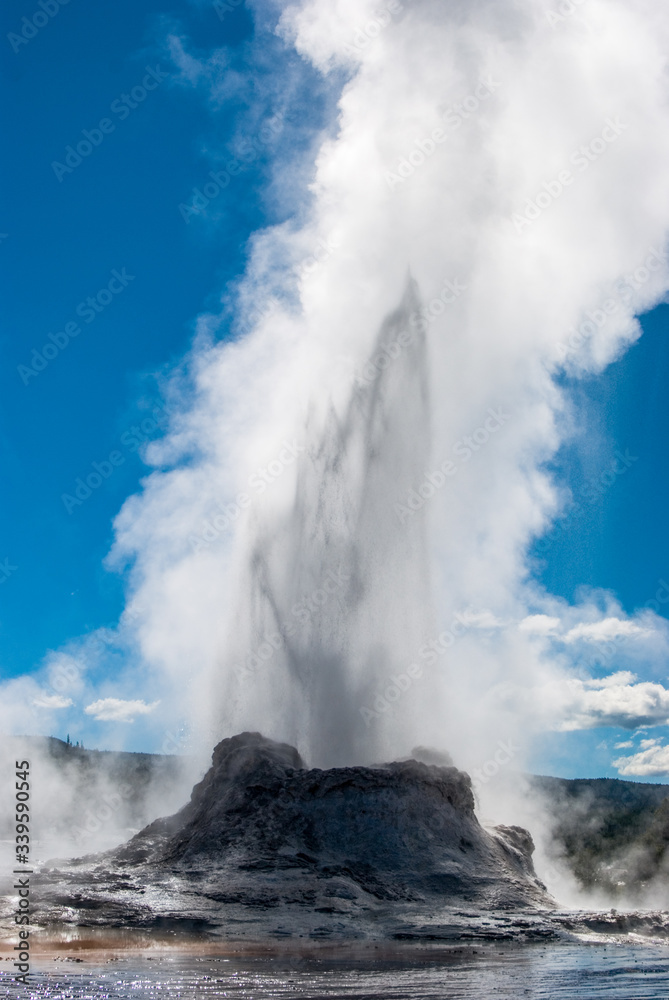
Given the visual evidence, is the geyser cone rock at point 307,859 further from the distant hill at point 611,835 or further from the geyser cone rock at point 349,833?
the distant hill at point 611,835

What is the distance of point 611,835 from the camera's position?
7088 centimetres

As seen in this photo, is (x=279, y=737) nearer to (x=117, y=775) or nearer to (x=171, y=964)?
(x=171, y=964)

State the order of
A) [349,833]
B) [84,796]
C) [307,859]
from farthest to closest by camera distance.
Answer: [84,796] < [349,833] < [307,859]

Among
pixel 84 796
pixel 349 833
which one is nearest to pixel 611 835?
pixel 84 796

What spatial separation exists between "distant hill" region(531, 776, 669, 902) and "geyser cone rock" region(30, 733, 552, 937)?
63.0 ft

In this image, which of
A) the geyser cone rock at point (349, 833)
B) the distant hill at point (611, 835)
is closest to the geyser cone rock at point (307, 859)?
the geyser cone rock at point (349, 833)

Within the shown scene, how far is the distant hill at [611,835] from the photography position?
45.5m

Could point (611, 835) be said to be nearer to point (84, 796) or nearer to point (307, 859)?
point (84, 796)

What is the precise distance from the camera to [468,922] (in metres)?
21.1

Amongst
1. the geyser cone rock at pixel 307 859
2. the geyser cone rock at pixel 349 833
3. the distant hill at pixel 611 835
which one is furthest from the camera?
the distant hill at pixel 611 835

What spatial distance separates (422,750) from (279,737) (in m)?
5.50

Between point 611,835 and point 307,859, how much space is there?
181 ft

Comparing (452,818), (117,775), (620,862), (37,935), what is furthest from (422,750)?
(117,775)

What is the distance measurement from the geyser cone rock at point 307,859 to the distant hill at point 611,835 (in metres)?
19.2
